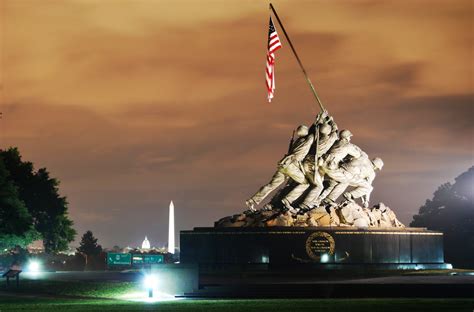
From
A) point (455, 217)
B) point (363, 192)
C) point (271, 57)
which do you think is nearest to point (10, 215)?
point (271, 57)

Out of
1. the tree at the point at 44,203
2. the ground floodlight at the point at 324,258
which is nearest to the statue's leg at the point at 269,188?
the ground floodlight at the point at 324,258

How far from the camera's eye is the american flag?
163 ft

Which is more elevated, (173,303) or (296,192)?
(296,192)

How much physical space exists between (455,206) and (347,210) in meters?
30.5

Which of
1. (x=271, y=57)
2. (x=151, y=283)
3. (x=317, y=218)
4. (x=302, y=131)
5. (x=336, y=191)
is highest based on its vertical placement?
(x=271, y=57)

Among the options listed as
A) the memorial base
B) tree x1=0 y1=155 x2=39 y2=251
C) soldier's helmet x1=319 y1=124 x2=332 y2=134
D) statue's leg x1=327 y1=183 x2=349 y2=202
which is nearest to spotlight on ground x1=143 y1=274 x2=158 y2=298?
the memorial base

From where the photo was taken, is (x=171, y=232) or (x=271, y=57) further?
(x=171, y=232)

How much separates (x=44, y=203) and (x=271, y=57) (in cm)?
2667

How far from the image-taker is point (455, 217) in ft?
245

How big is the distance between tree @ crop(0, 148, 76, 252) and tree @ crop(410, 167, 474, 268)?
2487 centimetres

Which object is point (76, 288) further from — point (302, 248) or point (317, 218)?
point (317, 218)

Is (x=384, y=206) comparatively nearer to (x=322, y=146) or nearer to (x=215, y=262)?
(x=322, y=146)

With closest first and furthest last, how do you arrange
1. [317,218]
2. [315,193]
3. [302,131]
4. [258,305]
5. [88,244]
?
1. [258,305]
2. [317,218]
3. [315,193]
4. [302,131]
5. [88,244]

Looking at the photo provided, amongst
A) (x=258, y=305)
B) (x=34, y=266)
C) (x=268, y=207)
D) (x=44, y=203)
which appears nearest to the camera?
(x=258, y=305)
